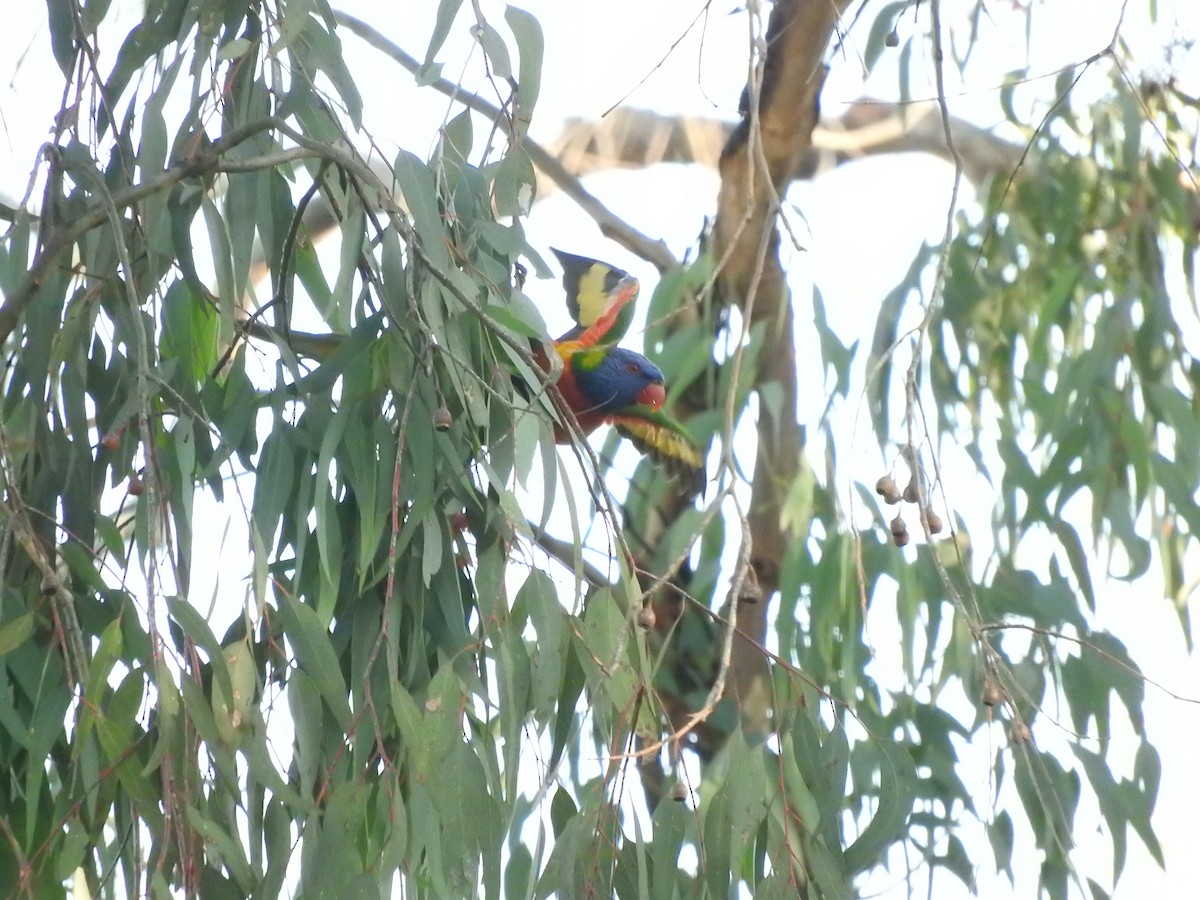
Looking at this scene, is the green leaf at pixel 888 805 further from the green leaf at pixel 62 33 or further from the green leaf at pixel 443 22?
Result: the green leaf at pixel 62 33

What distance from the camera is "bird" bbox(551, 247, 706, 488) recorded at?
6.21 ft

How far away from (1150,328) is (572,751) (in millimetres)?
1052

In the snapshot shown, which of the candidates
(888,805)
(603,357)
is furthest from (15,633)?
Answer: (603,357)

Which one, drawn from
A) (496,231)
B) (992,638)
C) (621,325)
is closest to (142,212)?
(496,231)

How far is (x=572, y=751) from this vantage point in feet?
4.89

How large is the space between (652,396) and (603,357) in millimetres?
Answer: 145

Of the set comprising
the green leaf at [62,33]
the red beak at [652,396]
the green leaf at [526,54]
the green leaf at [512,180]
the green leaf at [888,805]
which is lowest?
the green leaf at [888,805]

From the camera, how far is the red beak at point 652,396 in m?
1.98

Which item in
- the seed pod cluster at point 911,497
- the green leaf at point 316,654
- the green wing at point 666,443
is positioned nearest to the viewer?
the seed pod cluster at point 911,497

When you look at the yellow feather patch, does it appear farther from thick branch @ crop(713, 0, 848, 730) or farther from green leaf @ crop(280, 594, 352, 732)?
green leaf @ crop(280, 594, 352, 732)

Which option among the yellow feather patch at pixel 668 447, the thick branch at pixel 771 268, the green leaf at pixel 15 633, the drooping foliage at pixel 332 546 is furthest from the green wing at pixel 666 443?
the green leaf at pixel 15 633

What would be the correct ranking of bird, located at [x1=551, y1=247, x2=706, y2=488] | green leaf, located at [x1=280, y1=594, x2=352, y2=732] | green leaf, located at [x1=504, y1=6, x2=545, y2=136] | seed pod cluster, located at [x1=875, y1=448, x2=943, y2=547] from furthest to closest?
bird, located at [x1=551, y1=247, x2=706, y2=488], green leaf, located at [x1=504, y1=6, x2=545, y2=136], green leaf, located at [x1=280, y1=594, x2=352, y2=732], seed pod cluster, located at [x1=875, y1=448, x2=943, y2=547]

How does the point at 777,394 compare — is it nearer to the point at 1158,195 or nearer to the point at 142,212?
the point at 1158,195

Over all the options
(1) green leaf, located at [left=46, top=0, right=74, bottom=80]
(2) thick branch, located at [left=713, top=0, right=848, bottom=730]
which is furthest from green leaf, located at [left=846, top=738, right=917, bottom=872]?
(2) thick branch, located at [left=713, top=0, right=848, bottom=730]
